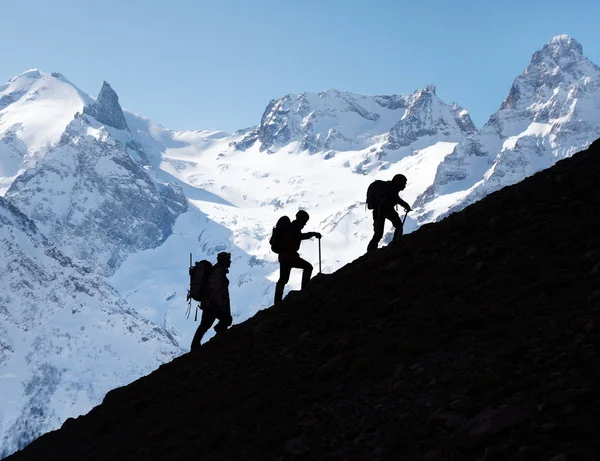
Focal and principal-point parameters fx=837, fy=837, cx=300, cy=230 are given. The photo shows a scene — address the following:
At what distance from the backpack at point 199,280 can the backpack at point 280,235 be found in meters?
1.70

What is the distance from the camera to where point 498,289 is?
1400 centimetres

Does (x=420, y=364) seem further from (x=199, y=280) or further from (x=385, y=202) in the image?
(x=385, y=202)

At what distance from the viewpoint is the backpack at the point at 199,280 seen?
20125 millimetres

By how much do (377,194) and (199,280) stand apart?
505 cm

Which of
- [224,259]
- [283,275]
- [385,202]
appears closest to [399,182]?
[385,202]

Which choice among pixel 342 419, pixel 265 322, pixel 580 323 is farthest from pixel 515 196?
pixel 342 419

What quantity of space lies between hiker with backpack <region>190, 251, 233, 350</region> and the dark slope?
42.0 inches

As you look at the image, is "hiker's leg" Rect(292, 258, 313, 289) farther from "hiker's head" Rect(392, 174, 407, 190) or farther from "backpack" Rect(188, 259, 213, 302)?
"hiker's head" Rect(392, 174, 407, 190)

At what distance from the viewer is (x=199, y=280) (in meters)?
20.3

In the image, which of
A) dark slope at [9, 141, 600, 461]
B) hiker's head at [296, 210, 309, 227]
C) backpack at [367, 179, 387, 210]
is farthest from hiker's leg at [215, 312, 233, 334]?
backpack at [367, 179, 387, 210]

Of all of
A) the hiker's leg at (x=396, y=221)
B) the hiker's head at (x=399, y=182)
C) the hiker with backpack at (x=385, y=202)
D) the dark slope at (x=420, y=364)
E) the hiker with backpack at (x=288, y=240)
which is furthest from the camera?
the hiker's head at (x=399, y=182)

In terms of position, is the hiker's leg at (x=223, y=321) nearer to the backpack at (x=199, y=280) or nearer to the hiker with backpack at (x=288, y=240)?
the backpack at (x=199, y=280)

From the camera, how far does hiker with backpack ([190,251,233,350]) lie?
65.7 ft

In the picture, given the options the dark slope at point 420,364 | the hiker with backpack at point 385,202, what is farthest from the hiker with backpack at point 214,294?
the hiker with backpack at point 385,202
